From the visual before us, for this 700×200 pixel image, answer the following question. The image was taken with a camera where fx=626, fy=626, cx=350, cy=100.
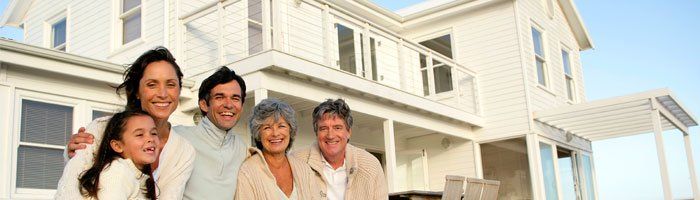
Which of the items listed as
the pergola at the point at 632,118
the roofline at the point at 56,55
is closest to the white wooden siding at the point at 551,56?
the pergola at the point at 632,118

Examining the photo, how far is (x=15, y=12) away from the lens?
42.1ft

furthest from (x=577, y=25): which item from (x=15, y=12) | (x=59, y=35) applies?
(x=15, y=12)

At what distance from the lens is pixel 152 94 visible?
2.53 meters

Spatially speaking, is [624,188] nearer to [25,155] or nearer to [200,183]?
[25,155]

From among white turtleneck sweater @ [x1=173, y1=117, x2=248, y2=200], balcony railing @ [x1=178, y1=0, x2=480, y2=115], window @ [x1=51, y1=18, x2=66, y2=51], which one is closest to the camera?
white turtleneck sweater @ [x1=173, y1=117, x2=248, y2=200]

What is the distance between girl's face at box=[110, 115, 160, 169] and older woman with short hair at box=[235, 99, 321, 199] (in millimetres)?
620

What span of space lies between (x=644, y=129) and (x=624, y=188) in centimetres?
379

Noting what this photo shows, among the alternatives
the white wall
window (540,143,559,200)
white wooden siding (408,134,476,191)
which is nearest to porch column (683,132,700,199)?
window (540,143,559,200)

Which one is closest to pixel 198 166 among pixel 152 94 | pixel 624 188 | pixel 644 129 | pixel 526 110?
pixel 152 94

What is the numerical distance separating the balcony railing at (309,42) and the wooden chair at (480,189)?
2620 millimetres

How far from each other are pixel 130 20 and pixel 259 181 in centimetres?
825

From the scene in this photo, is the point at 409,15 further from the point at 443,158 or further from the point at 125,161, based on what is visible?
the point at 125,161

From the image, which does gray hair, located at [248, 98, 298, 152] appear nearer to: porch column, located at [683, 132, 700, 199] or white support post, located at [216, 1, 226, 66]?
white support post, located at [216, 1, 226, 66]

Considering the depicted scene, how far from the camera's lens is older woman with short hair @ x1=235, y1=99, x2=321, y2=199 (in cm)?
286
